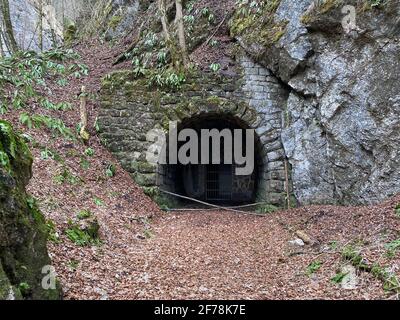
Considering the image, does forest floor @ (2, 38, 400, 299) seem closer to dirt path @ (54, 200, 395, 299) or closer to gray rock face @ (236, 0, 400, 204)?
dirt path @ (54, 200, 395, 299)

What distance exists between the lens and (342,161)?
26.1 feet

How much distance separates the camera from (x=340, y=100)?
7992 mm

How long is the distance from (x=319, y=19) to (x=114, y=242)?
6584 mm

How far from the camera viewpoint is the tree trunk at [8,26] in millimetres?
11625

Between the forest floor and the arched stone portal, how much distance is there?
20.1 inches

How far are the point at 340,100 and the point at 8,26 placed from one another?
1073cm

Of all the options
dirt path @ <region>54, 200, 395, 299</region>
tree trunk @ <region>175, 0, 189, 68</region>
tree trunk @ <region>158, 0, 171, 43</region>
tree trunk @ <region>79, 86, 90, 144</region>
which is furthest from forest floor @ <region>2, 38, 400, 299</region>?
tree trunk @ <region>158, 0, 171, 43</region>

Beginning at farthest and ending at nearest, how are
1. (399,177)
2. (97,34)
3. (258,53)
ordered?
1. (97,34)
2. (258,53)
3. (399,177)

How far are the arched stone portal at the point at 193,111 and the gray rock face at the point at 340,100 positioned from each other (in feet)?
1.17

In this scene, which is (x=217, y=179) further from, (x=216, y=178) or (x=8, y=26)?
(x=8, y=26)

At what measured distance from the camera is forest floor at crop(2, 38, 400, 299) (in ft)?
13.7

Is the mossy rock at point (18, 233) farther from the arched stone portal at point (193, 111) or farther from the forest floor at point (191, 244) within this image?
the arched stone portal at point (193, 111)
